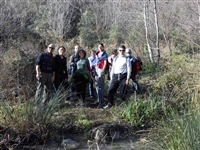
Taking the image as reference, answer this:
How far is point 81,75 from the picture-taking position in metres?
7.52

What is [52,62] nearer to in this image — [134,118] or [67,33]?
[134,118]

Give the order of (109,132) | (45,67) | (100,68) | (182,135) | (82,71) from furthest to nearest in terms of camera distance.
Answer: (100,68) → (82,71) → (45,67) → (109,132) → (182,135)

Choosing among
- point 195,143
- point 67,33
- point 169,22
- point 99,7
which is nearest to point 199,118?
point 195,143

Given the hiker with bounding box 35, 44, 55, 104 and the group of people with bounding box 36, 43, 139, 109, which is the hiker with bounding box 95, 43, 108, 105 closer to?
the group of people with bounding box 36, 43, 139, 109

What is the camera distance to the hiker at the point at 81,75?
743 cm

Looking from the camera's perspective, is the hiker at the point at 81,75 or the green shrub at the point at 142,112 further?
the hiker at the point at 81,75

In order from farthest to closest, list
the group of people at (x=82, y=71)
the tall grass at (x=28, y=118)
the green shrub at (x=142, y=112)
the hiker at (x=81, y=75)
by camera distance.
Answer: the hiker at (x=81, y=75) → the group of people at (x=82, y=71) → the green shrub at (x=142, y=112) → the tall grass at (x=28, y=118)

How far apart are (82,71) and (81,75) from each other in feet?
0.45

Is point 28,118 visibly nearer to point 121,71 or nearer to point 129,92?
point 121,71

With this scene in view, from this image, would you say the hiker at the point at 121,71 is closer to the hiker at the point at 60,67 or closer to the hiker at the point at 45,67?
the hiker at the point at 60,67

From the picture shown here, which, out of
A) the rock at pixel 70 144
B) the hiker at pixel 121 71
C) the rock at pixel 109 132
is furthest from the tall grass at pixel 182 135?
the hiker at pixel 121 71

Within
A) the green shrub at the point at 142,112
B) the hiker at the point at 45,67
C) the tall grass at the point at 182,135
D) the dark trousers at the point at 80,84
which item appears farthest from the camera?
the dark trousers at the point at 80,84

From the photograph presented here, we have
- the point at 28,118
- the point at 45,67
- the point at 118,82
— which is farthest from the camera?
the point at 118,82

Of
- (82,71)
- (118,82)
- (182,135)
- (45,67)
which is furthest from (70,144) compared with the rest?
(182,135)
